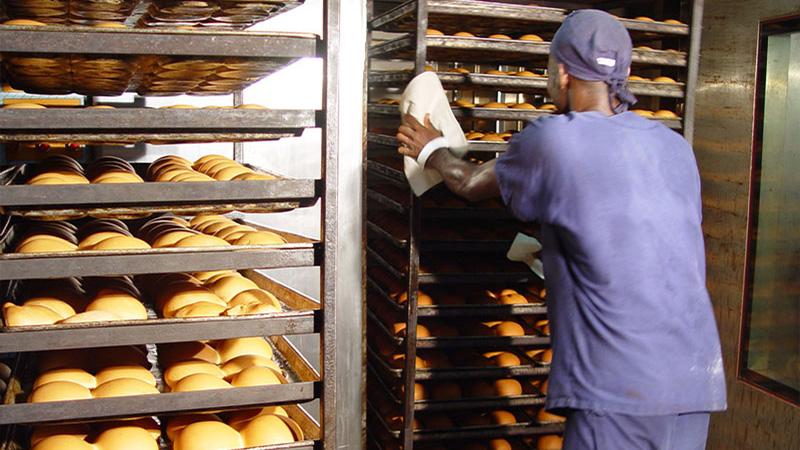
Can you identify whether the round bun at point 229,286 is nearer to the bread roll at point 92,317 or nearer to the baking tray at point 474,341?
the bread roll at point 92,317

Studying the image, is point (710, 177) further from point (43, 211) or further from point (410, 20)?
point (43, 211)

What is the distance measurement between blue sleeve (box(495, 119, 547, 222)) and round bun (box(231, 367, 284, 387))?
2.50 ft

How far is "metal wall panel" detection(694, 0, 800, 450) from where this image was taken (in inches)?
141

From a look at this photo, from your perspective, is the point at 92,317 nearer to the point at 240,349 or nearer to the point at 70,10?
the point at 240,349

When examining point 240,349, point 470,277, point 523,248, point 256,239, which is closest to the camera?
point 256,239

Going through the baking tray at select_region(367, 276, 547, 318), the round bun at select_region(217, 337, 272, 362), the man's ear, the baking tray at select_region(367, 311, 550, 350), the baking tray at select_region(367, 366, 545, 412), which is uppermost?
the man's ear

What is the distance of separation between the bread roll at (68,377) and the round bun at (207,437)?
260 mm

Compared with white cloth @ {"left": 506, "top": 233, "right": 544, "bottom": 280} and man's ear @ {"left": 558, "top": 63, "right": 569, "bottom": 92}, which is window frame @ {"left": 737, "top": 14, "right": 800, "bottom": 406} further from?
man's ear @ {"left": 558, "top": 63, "right": 569, "bottom": 92}

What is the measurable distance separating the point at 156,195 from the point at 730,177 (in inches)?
115

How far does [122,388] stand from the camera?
6.00 feet

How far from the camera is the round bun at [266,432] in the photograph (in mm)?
1910

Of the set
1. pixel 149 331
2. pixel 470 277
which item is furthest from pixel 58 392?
pixel 470 277

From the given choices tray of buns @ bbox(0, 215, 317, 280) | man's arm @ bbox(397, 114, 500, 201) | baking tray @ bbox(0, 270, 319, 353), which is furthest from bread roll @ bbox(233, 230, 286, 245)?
man's arm @ bbox(397, 114, 500, 201)

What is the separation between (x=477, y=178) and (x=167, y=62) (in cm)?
90
